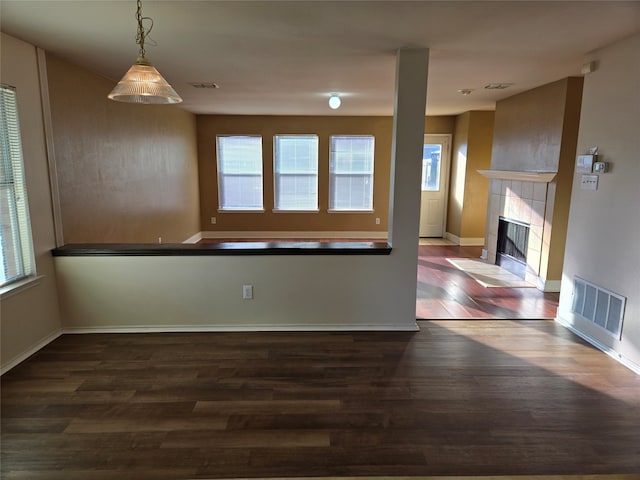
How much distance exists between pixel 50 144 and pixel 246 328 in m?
2.15

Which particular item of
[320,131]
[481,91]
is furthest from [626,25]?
[320,131]

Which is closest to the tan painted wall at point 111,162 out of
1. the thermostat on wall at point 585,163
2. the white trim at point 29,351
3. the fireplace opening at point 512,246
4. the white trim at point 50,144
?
the white trim at point 50,144

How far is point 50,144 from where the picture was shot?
305 cm

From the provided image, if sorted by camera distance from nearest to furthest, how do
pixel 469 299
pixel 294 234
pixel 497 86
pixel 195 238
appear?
pixel 469 299, pixel 497 86, pixel 195 238, pixel 294 234

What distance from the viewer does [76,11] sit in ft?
7.50

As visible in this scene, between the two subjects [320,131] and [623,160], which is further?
[320,131]

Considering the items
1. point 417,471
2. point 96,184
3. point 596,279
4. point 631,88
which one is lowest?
point 417,471

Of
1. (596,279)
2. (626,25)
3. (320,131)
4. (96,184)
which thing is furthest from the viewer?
(320,131)

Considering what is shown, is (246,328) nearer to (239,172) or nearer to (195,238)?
(195,238)

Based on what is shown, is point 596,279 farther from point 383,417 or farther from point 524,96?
point 524,96

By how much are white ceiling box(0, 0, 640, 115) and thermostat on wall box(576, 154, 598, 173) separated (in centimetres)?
83

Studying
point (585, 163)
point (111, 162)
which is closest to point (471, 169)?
point (585, 163)

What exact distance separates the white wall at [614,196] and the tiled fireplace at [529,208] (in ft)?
3.80

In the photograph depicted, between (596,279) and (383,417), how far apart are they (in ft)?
7.25
